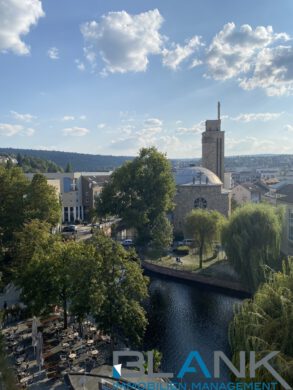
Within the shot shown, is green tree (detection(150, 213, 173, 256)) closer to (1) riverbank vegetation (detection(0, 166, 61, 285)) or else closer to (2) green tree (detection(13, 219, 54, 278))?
(1) riverbank vegetation (detection(0, 166, 61, 285))

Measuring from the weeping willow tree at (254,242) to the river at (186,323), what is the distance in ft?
9.87

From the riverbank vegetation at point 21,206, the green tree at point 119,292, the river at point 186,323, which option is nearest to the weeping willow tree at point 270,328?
the green tree at point 119,292

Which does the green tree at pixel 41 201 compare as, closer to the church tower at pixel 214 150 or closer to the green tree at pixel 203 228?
the green tree at pixel 203 228

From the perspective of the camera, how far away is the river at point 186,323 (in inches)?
775

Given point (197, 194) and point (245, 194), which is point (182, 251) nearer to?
point (197, 194)

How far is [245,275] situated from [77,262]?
1404cm

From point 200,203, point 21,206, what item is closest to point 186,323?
point 21,206

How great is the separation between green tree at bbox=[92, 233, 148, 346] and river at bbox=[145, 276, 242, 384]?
3.12m

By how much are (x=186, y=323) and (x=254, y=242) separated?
7.79 metres

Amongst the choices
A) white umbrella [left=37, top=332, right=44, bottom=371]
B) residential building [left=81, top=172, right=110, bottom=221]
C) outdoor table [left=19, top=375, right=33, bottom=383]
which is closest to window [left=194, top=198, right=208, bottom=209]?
residential building [left=81, top=172, right=110, bottom=221]

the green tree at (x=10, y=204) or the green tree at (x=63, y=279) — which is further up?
the green tree at (x=10, y=204)

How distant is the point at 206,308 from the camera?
1032 inches

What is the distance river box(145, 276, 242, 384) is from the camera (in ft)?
64.6

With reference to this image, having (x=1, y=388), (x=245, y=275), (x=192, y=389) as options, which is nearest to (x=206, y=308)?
(x=245, y=275)
